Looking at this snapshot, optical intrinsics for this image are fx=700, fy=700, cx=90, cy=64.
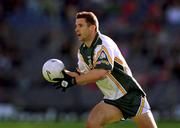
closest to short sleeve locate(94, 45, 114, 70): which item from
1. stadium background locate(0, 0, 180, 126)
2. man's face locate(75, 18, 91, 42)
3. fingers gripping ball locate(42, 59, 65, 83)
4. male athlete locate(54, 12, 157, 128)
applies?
male athlete locate(54, 12, 157, 128)

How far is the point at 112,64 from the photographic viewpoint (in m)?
8.93

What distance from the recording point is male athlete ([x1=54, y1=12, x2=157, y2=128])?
884 centimetres

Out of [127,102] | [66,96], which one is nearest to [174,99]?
[66,96]

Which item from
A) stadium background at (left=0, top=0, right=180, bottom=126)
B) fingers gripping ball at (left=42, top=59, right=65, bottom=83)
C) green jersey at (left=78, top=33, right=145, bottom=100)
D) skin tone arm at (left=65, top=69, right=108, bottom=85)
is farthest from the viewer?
stadium background at (left=0, top=0, right=180, bottom=126)

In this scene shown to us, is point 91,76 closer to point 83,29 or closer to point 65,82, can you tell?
point 65,82

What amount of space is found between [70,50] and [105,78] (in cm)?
951

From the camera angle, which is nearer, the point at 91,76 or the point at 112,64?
the point at 91,76

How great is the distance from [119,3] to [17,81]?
146 inches

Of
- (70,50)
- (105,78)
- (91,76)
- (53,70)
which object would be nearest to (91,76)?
(91,76)

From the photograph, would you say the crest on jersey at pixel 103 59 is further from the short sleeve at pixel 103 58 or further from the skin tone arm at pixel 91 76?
the skin tone arm at pixel 91 76

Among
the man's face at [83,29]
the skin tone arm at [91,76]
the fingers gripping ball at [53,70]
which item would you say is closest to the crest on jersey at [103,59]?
the skin tone arm at [91,76]

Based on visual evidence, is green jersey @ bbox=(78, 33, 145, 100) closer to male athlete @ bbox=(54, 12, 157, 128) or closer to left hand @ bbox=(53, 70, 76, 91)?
male athlete @ bbox=(54, 12, 157, 128)

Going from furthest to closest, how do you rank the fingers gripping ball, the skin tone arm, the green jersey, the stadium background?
1. the stadium background
2. the fingers gripping ball
3. the green jersey
4. the skin tone arm

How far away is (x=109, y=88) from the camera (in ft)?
30.2
